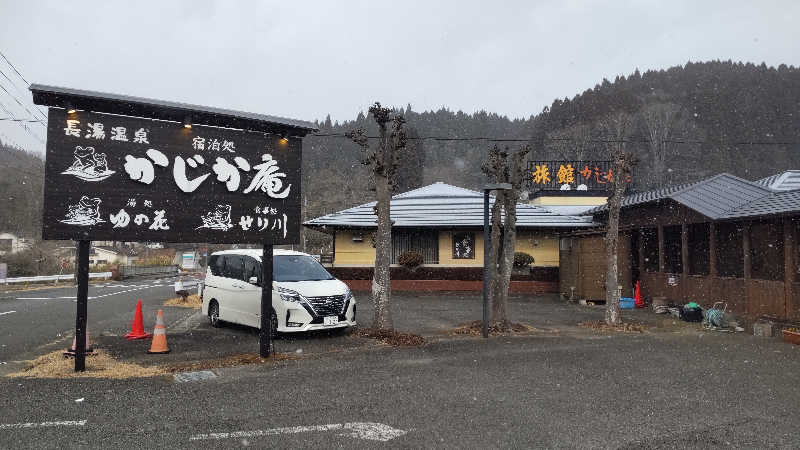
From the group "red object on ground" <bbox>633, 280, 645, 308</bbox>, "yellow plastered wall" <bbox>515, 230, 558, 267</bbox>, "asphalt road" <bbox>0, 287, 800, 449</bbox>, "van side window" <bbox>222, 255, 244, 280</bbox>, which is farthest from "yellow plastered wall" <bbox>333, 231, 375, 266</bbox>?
"asphalt road" <bbox>0, 287, 800, 449</bbox>

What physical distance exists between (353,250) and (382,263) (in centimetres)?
1115

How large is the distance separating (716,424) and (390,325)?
19.8 ft

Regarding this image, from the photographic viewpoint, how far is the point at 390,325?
1009 cm

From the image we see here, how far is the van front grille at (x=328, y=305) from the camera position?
969 centimetres

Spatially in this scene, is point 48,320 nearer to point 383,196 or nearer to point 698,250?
point 383,196

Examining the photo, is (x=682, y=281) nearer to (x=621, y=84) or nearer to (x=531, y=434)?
(x=531, y=434)

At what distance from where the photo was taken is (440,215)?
864 inches

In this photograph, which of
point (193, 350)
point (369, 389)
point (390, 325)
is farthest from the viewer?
point (390, 325)

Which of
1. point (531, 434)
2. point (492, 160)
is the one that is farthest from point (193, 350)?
point (492, 160)

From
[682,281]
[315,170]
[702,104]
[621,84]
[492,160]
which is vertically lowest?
[682,281]

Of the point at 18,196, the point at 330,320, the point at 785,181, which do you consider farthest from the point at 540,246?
the point at 18,196

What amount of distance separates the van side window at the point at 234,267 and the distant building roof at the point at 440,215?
26.8 ft

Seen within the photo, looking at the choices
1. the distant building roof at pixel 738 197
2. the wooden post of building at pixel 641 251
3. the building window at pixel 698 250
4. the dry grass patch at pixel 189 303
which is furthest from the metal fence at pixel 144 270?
the distant building roof at pixel 738 197

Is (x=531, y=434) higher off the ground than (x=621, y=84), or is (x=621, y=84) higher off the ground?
(x=621, y=84)
